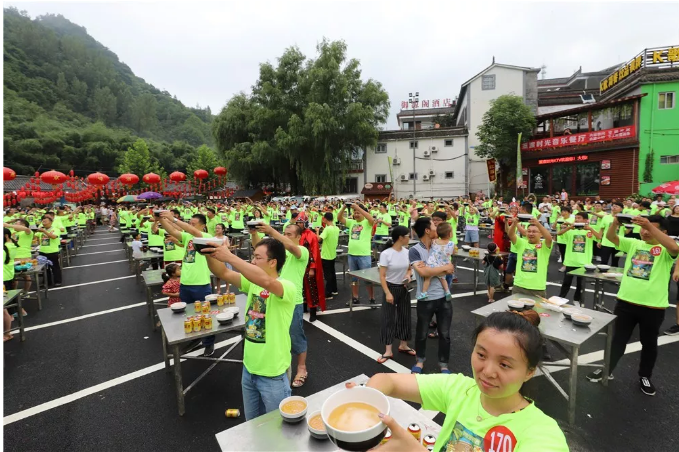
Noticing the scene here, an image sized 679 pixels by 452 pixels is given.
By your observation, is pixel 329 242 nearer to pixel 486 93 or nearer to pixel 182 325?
pixel 182 325

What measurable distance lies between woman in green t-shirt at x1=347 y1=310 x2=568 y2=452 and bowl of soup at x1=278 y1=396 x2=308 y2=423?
1057 mm

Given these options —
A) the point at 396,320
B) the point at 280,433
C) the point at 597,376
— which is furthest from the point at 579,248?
the point at 280,433

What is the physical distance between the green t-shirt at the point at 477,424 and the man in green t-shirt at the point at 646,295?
12.2 feet

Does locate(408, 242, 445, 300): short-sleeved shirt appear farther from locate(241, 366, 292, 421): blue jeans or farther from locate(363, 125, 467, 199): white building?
locate(363, 125, 467, 199): white building

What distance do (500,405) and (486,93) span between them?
3518 cm

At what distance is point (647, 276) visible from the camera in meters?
4.18

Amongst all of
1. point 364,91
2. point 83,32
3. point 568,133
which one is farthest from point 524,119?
point 83,32

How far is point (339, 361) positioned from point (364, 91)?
97.2 feet

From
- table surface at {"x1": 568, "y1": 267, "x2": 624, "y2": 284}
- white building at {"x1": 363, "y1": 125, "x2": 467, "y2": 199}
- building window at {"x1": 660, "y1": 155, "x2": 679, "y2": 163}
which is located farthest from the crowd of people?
white building at {"x1": 363, "y1": 125, "x2": 467, "y2": 199}

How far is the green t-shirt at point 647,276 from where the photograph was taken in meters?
4.11

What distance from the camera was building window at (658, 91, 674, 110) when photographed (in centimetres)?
2119

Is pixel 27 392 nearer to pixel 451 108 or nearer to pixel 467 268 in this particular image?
pixel 467 268

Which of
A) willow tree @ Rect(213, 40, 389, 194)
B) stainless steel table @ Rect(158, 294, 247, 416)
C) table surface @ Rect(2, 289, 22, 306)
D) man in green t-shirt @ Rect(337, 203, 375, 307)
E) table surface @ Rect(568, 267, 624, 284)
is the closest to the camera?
stainless steel table @ Rect(158, 294, 247, 416)

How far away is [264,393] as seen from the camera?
2.85 m
